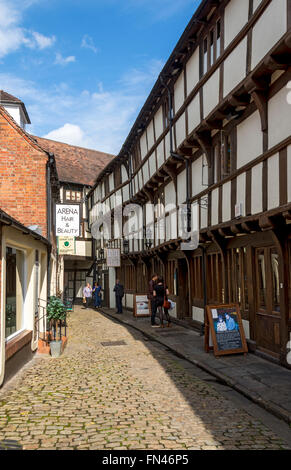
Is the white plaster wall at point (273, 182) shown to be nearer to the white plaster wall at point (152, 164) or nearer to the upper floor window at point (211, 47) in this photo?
the upper floor window at point (211, 47)

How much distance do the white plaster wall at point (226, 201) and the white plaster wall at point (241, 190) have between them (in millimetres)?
551

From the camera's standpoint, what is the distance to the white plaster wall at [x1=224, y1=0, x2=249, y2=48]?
33.4ft

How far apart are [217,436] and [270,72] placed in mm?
6776

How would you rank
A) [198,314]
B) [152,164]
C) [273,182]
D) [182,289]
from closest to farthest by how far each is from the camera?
[273,182] < [198,314] < [182,289] < [152,164]

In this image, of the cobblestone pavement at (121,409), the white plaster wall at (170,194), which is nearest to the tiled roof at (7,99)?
the white plaster wall at (170,194)

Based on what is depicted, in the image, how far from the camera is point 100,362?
1073 centimetres

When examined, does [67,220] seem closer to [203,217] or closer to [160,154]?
[160,154]

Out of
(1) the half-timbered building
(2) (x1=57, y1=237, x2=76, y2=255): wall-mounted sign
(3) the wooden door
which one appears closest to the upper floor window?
(1) the half-timbered building

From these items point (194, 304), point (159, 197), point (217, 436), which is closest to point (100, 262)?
point (159, 197)

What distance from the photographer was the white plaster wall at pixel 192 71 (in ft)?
44.7

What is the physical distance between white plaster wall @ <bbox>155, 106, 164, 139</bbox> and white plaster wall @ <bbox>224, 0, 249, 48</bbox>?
6.94 m

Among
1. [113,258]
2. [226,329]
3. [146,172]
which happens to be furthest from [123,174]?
[226,329]

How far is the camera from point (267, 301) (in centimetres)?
1023

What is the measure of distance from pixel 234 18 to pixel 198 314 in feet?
29.8
